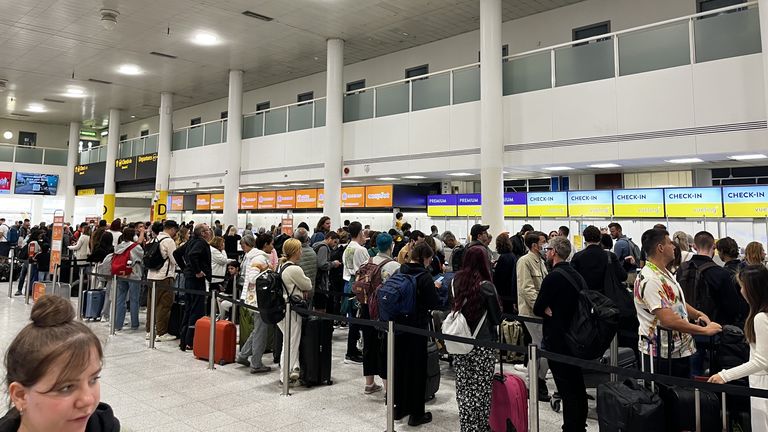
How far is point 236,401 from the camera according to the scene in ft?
16.4

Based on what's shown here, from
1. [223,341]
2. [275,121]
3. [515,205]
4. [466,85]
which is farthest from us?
[275,121]

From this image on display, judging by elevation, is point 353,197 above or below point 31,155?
below

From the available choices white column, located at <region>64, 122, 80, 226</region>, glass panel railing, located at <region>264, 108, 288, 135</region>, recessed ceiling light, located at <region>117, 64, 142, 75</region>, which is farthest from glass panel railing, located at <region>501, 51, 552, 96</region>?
white column, located at <region>64, 122, 80, 226</region>

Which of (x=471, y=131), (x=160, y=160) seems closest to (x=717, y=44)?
(x=471, y=131)

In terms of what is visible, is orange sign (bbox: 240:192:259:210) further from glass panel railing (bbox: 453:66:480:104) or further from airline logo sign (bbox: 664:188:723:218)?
airline logo sign (bbox: 664:188:723:218)

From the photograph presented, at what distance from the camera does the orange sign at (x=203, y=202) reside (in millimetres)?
21031

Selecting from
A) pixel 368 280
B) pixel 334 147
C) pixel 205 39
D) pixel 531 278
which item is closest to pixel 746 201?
pixel 531 278

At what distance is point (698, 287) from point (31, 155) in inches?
1269

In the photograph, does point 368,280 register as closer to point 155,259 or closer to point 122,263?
point 155,259

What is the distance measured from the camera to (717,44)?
9047mm

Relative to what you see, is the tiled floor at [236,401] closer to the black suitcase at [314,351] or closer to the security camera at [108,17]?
the black suitcase at [314,351]

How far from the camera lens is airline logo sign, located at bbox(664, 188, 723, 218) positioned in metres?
10.2

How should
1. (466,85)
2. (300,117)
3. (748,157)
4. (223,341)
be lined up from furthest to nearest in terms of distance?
1. (300,117)
2. (466,85)
3. (748,157)
4. (223,341)

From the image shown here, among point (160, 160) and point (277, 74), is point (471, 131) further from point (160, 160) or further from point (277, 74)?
point (160, 160)
